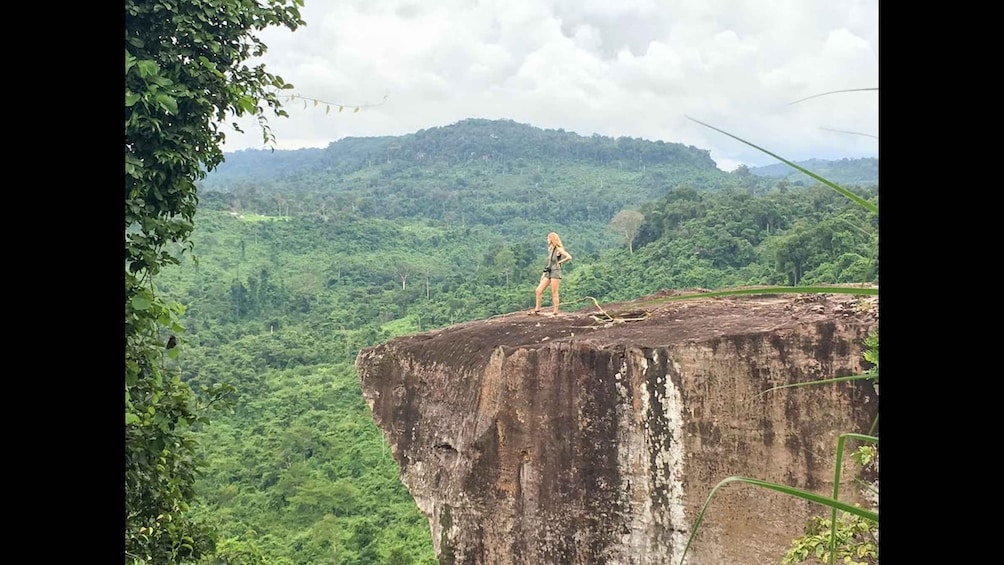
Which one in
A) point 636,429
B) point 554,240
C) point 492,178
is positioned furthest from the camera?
point 492,178

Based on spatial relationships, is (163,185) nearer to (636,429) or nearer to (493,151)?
(636,429)

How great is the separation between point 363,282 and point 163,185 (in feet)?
92.8

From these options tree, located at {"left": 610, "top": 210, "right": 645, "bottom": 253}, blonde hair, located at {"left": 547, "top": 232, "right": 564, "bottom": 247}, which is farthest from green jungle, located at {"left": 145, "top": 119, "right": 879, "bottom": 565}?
blonde hair, located at {"left": 547, "top": 232, "right": 564, "bottom": 247}

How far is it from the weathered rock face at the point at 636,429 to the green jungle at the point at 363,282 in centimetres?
63

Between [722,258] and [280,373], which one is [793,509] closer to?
[722,258]

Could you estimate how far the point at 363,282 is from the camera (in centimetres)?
3161

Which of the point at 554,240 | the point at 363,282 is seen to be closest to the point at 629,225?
the point at 363,282

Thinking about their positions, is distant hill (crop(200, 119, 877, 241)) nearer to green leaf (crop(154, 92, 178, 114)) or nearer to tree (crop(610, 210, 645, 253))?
tree (crop(610, 210, 645, 253))

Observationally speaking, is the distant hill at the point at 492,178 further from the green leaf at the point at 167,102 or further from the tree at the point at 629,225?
the green leaf at the point at 167,102

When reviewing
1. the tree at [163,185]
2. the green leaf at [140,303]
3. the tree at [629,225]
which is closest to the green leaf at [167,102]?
the tree at [163,185]

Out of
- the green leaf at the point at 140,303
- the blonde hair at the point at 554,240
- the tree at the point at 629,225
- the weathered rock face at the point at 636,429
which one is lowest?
the weathered rock face at the point at 636,429

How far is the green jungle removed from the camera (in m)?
14.3

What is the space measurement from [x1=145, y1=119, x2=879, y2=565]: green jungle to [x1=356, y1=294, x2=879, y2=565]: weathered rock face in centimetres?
63

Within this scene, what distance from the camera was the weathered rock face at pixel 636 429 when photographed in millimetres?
4445
